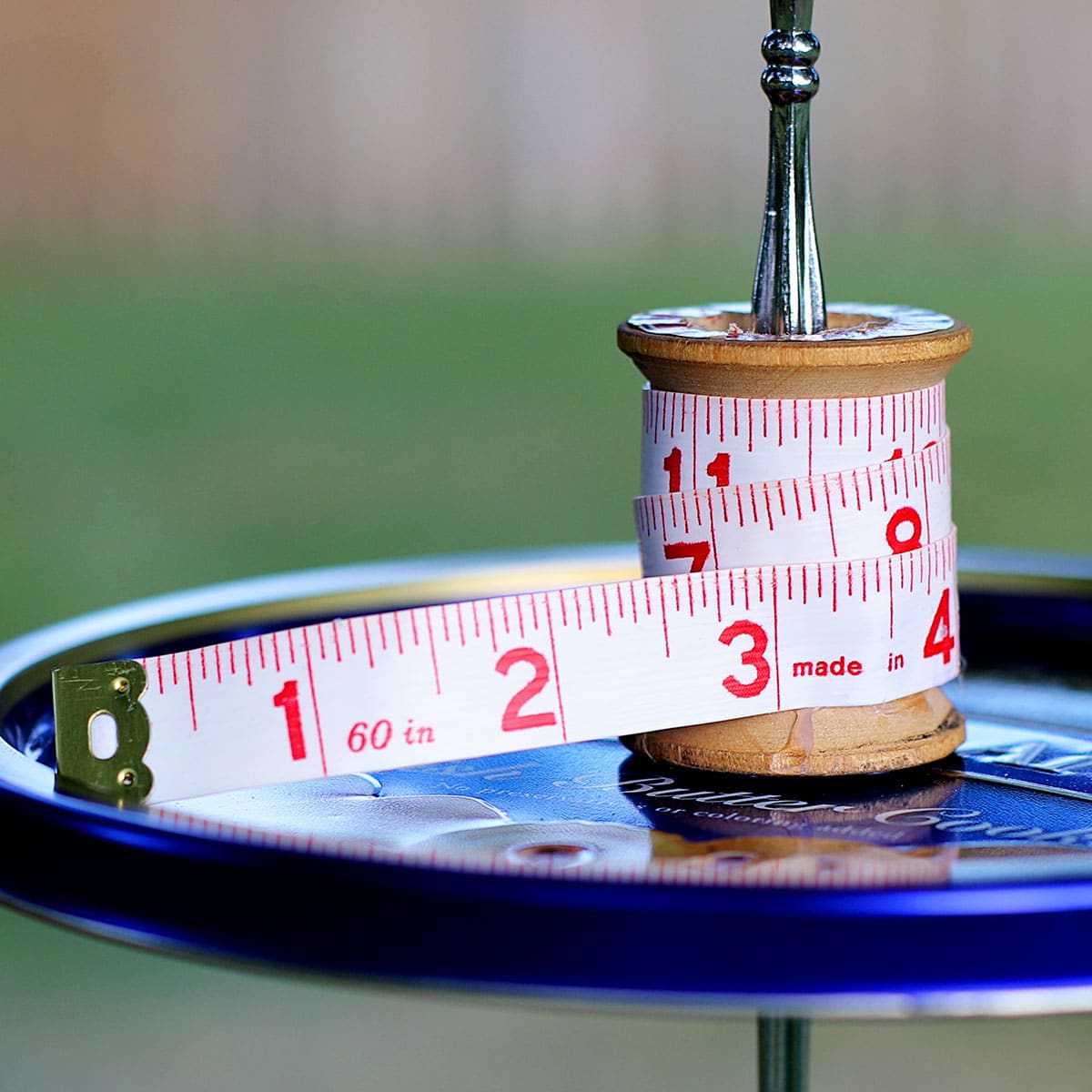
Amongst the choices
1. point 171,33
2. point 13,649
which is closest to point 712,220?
point 171,33

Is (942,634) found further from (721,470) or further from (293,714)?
(293,714)

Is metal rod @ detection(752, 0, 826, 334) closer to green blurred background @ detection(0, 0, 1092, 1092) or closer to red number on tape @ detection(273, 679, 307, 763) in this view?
red number on tape @ detection(273, 679, 307, 763)

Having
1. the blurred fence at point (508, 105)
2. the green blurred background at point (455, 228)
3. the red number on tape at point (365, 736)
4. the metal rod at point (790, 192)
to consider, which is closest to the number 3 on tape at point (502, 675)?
the red number on tape at point (365, 736)

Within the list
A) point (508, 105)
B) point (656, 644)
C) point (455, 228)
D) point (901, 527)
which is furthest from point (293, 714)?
point (455, 228)

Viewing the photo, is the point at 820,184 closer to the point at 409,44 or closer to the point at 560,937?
the point at 409,44

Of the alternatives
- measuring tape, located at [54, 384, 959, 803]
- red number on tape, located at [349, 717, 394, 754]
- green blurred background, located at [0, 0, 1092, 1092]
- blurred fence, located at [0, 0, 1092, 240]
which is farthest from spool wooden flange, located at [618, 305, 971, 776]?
blurred fence, located at [0, 0, 1092, 240]

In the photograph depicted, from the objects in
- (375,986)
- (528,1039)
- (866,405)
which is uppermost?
(866,405)
